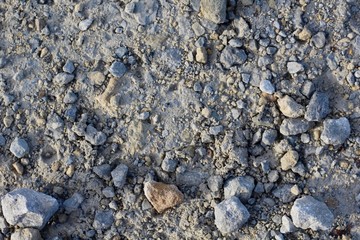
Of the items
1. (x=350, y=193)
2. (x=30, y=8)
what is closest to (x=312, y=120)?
(x=350, y=193)

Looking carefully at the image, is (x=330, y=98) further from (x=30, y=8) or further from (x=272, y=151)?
(x=30, y=8)

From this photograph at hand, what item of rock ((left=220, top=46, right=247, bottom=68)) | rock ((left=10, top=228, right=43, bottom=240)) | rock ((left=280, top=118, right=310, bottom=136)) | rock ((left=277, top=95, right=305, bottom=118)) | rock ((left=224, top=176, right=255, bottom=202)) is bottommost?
rock ((left=10, top=228, right=43, bottom=240))

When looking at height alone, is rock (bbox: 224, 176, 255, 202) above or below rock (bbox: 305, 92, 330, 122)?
below

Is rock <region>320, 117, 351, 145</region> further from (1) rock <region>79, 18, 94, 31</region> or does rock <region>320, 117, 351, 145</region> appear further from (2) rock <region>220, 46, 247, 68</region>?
(1) rock <region>79, 18, 94, 31</region>

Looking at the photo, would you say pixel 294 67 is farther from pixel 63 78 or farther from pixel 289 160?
pixel 63 78

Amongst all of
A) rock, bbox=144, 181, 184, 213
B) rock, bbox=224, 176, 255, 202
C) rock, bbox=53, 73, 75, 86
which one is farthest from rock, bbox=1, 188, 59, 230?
rock, bbox=224, 176, 255, 202
